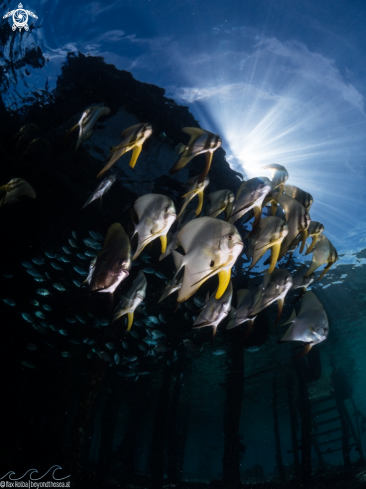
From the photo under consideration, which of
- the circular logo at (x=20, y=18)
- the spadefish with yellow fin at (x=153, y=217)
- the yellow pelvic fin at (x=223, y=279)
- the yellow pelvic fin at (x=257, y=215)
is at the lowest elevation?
the yellow pelvic fin at (x=223, y=279)

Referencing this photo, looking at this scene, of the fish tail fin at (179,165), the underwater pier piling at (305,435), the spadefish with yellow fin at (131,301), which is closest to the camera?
the fish tail fin at (179,165)

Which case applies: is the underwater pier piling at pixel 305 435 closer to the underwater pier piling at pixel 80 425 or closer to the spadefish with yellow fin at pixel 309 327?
the underwater pier piling at pixel 80 425

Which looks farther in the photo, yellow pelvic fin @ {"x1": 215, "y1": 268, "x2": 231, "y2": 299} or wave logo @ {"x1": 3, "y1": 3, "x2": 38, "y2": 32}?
wave logo @ {"x1": 3, "y1": 3, "x2": 38, "y2": 32}

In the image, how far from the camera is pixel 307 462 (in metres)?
12.3

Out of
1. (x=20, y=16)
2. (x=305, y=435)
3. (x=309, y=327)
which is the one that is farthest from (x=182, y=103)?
(x=305, y=435)

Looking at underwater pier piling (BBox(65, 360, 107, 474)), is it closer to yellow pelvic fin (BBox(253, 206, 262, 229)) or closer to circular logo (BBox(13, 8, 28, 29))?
yellow pelvic fin (BBox(253, 206, 262, 229))

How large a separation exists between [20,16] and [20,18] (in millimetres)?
47

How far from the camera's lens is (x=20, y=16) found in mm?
7199

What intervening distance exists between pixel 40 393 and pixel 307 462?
14040mm

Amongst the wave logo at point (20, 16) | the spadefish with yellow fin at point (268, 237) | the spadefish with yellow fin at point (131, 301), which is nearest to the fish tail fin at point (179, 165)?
the spadefish with yellow fin at point (268, 237)

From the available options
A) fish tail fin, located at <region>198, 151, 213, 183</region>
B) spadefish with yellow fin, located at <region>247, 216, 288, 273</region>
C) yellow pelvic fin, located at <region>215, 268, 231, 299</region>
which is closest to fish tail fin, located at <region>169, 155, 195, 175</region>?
fish tail fin, located at <region>198, 151, 213, 183</region>

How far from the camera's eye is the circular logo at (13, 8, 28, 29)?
7.13 m

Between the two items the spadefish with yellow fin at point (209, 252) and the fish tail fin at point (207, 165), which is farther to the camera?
the fish tail fin at point (207, 165)

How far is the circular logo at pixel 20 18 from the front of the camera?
713cm
